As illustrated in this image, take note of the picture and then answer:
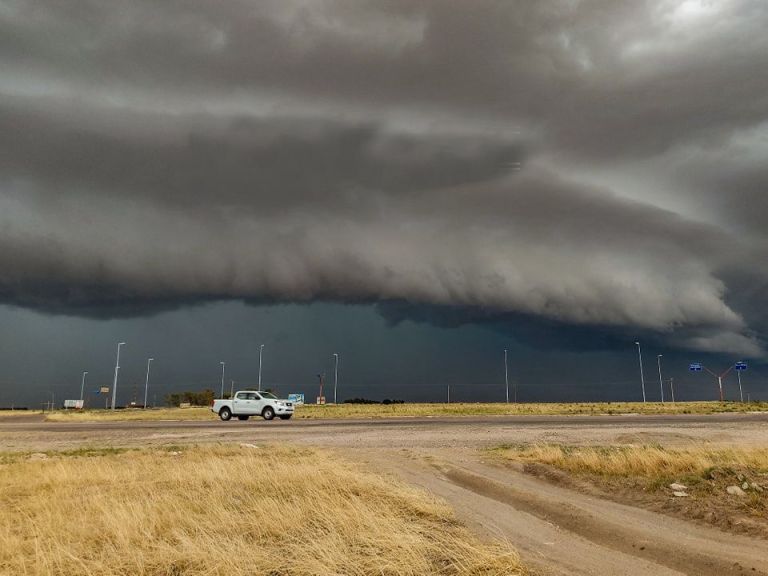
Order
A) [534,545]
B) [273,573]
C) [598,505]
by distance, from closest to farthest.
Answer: [273,573] → [534,545] → [598,505]

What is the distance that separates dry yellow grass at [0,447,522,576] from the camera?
21.1ft

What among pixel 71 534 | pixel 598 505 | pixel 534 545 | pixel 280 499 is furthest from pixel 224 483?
pixel 598 505

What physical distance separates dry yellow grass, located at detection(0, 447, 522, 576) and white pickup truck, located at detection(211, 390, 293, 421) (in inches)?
1135

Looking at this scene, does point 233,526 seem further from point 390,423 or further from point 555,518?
point 390,423

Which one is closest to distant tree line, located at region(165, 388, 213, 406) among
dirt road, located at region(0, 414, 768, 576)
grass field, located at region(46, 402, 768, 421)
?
grass field, located at region(46, 402, 768, 421)

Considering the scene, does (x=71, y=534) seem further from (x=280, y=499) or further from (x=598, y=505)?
(x=598, y=505)

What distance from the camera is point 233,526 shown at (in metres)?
8.27

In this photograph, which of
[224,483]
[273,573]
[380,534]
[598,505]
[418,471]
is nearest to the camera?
[273,573]

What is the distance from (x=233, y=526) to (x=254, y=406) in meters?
35.5

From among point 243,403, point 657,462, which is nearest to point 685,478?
→ point 657,462

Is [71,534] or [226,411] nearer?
[71,534]

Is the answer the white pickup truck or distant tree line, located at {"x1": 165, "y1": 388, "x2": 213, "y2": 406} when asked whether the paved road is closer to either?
the white pickup truck

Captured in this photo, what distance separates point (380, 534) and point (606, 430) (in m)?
24.8

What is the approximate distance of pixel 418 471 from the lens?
14.9 meters
